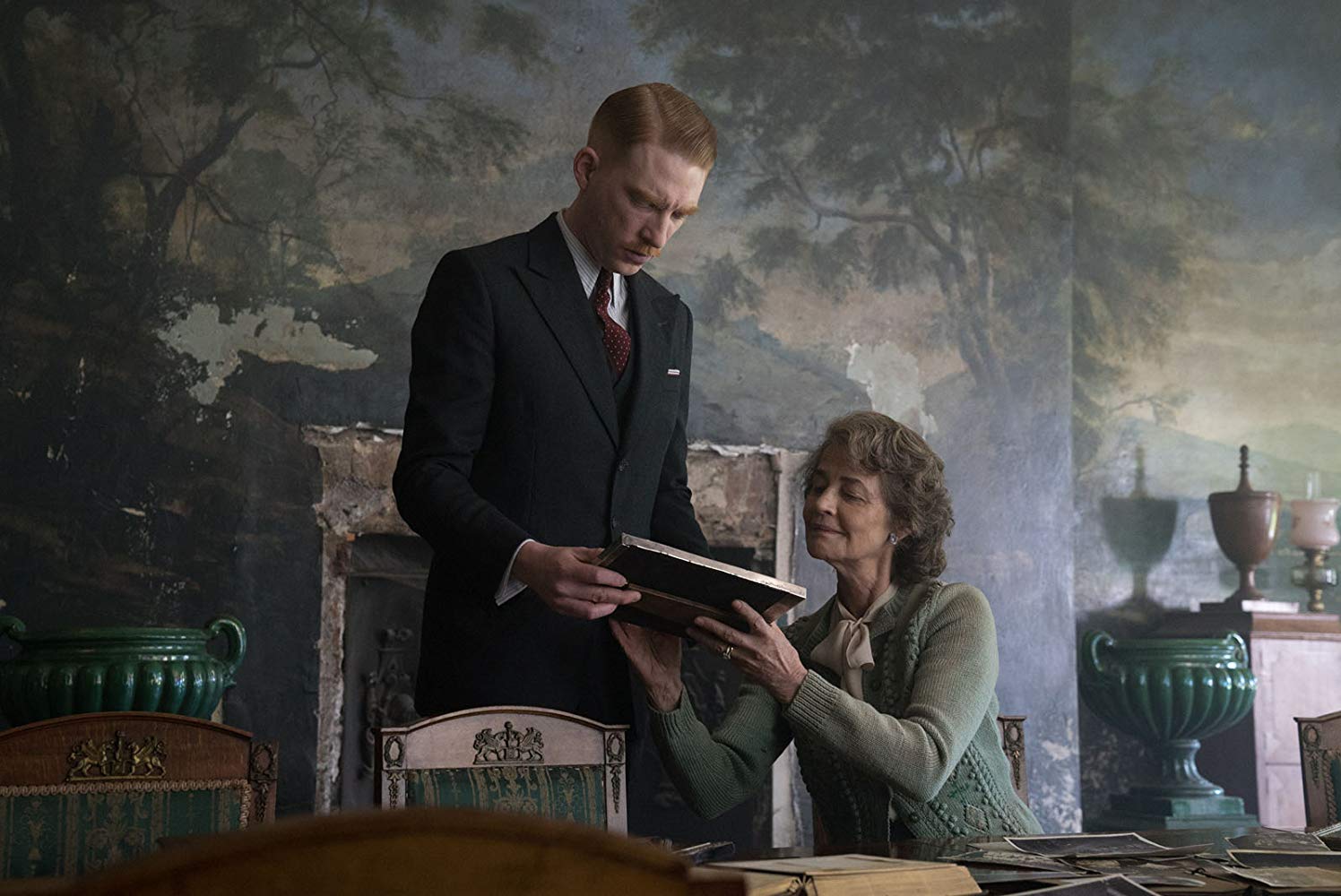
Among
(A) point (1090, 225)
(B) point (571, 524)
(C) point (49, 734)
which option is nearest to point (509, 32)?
(A) point (1090, 225)

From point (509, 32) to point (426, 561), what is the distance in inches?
80.9

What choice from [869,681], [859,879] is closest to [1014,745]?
[869,681]

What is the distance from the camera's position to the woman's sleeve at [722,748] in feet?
7.66

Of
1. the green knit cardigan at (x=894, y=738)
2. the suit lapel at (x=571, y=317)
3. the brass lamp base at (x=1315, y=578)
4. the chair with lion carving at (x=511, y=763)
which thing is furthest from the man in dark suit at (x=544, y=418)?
the brass lamp base at (x=1315, y=578)

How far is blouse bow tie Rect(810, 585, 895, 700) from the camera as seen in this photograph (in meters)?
2.47

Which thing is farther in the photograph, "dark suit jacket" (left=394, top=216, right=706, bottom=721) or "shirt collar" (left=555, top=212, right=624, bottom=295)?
"shirt collar" (left=555, top=212, right=624, bottom=295)

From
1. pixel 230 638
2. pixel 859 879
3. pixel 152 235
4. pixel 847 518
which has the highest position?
pixel 152 235

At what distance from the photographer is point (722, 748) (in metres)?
2.39

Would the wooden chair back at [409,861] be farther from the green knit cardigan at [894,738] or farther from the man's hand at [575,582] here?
the green knit cardigan at [894,738]

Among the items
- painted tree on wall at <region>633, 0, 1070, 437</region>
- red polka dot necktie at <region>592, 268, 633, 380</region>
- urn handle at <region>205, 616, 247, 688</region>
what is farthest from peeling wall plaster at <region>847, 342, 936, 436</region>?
red polka dot necktie at <region>592, 268, 633, 380</region>

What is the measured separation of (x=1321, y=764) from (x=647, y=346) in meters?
1.53

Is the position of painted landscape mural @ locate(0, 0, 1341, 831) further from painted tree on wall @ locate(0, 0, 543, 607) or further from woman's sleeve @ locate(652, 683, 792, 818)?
woman's sleeve @ locate(652, 683, 792, 818)

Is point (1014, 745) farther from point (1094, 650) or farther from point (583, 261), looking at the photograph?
point (1094, 650)

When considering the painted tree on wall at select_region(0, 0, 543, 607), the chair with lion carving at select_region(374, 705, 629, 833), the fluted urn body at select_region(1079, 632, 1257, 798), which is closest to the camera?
the chair with lion carving at select_region(374, 705, 629, 833)
